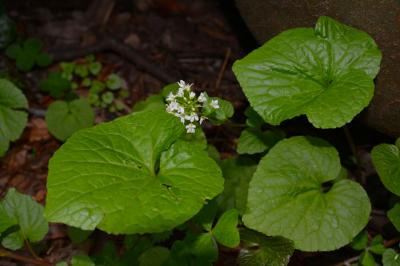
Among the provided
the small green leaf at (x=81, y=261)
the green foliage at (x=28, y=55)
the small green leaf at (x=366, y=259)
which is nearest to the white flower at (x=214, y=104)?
the small green leaf at (x=81, y=261)

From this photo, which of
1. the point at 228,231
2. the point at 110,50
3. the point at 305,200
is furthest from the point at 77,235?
the point at 110,50

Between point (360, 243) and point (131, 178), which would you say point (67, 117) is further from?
point (360, 243)

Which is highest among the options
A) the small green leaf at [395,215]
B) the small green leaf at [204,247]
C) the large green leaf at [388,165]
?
the large green leaf at [388,165]

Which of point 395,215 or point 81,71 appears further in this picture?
point 81,71

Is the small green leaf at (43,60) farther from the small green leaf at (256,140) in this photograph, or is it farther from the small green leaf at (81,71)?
the small green leaf at (256,140)

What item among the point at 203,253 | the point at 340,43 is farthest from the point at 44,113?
the point at 340,43

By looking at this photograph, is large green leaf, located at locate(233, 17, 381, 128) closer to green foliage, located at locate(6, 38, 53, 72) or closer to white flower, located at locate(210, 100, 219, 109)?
white flower, located at locate(210, 100, 219, 109)
